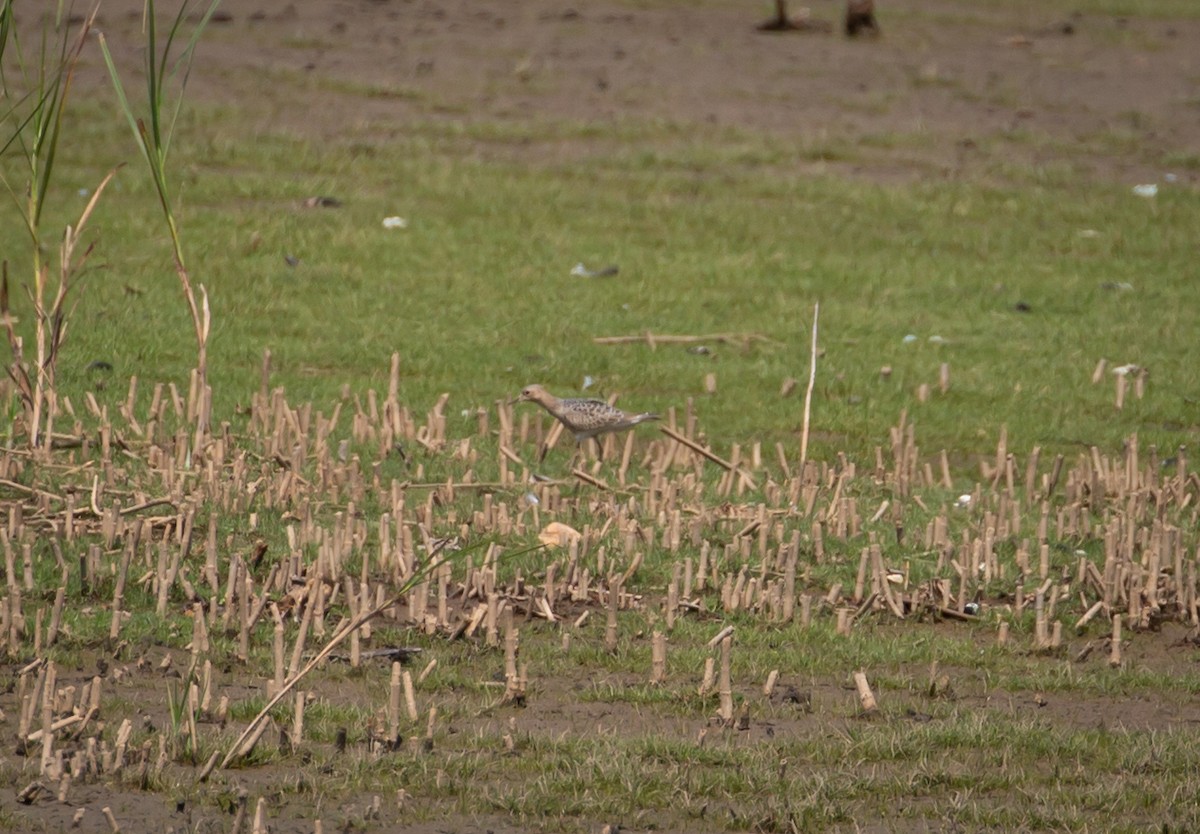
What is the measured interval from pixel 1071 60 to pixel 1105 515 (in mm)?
13155

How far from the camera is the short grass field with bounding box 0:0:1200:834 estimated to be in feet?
17.6

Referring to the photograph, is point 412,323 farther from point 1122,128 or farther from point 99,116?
point 1122,128

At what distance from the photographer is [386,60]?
749 inches

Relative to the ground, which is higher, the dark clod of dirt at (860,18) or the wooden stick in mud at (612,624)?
the dark clod of dirt at (860,18)

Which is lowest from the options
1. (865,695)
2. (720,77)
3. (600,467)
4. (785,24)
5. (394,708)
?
(600,467)

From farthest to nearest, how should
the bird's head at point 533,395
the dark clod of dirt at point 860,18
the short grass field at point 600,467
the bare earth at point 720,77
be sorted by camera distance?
1. the dark clod of dirt at point 860,18
2. the bare earth at point 720,77
3. the bird's head at point 533,395
4. the short grass field at point 600,467

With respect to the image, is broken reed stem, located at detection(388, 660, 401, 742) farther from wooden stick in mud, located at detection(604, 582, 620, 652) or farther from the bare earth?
the bare earth

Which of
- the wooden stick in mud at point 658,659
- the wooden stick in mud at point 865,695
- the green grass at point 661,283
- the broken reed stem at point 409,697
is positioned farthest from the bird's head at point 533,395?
the broken reed stem at point 409,697

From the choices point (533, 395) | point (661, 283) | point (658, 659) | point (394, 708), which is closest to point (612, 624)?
point (658, 659)

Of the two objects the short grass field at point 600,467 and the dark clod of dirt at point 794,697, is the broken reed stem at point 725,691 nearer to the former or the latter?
the short grass field at point 600,467

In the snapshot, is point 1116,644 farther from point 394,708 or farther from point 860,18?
point 860,18

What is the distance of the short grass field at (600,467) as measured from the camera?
5359mm

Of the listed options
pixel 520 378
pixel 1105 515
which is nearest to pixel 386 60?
pixel 520 378

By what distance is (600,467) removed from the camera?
9.16 metres
